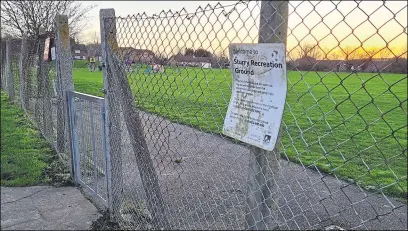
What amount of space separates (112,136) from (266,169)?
1897 millimetres

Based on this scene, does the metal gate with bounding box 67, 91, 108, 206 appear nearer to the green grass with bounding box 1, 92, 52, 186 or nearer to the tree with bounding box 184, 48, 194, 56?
the green grass with bounding box 1, 92, 52, 186

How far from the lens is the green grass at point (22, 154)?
184 inches

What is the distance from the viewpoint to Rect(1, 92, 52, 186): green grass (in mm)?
4668

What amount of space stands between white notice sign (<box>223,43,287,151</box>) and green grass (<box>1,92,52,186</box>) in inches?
136

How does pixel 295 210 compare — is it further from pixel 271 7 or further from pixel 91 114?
pixel 271 7

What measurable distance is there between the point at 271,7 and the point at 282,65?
29 cm

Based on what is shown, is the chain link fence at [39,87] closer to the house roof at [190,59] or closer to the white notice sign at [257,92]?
the house roof at [190,59]

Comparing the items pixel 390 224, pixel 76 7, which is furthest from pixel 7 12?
pixel 390 224

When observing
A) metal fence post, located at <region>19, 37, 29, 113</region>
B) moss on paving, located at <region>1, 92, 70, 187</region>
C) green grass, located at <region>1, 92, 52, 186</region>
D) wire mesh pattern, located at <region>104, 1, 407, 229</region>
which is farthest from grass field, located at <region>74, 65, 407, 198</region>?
metal fence post, located at <region>19, 37, 29, 113</region>

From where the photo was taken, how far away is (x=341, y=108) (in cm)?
483

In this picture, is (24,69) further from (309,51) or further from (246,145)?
(309,51)

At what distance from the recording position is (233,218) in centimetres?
361

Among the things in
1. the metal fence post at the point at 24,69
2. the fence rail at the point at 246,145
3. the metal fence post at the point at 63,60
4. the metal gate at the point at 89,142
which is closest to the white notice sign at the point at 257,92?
the fence rail at the point at 246,145

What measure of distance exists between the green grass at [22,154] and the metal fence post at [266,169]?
336 centimetres
